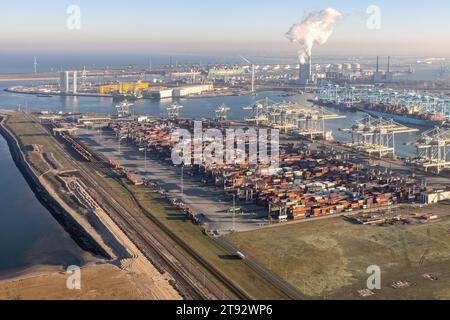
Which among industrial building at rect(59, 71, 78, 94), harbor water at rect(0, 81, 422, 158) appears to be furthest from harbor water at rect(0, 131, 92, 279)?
industrial building at rect(59, 71, 78, 94)

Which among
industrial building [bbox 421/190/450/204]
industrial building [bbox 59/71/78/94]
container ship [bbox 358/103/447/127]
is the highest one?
industrial building [bbox 59/71/78/94]

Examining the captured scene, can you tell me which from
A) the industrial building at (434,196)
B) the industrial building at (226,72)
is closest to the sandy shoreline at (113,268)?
the industrial building at (434,196)

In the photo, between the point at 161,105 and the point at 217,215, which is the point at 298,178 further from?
the point at 161,105

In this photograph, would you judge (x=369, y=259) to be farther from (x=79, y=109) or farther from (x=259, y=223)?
(x=79, y=109)

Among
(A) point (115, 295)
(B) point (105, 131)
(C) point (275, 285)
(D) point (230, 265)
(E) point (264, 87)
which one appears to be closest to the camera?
(A) point (115, 295)

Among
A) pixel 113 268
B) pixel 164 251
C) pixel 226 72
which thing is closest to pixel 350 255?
pixel 164 251

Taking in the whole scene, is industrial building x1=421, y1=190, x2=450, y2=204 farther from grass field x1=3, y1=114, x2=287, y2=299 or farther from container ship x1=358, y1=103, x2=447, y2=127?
container ship x1=358, y1=103, x2=447, y2=127

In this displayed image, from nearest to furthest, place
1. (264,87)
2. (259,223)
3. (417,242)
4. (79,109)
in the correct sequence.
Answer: (417,242)
(259,223)
(79,109)
(264,87)

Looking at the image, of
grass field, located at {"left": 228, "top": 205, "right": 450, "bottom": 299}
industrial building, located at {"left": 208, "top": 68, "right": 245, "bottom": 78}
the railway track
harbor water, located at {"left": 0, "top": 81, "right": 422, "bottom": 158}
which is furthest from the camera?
industrial building, located at {"left": 208, "top": 68, "right": 245, "bottom": 78}

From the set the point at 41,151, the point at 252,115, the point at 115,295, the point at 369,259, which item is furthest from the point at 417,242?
the point at 252,115
